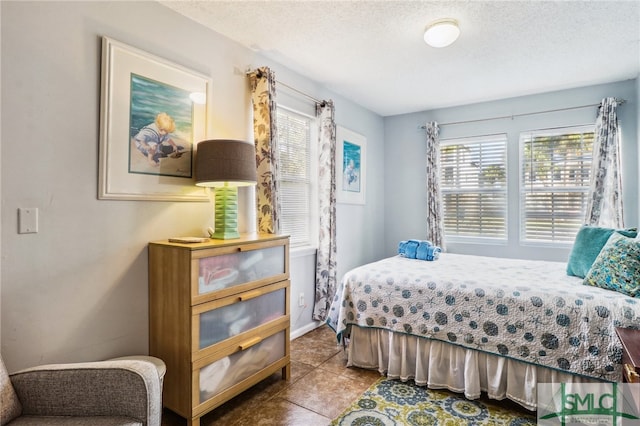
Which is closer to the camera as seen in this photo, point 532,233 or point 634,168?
point 634,168

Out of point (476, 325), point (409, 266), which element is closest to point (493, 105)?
point (409, 266)

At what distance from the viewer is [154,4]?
2.11 m

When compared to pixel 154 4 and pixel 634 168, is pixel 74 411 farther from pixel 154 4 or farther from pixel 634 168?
pixel 634 168

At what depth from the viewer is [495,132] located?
159 inches

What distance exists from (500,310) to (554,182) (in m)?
2.39

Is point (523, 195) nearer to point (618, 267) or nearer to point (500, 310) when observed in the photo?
point (618, 267)

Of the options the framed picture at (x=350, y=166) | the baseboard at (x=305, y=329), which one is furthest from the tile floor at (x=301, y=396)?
the framed picture at (x=350, y=166)

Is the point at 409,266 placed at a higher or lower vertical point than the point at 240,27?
lower

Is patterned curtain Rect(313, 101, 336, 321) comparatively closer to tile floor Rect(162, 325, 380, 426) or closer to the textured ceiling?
the textured ceiling

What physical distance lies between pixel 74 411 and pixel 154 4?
2214 mm

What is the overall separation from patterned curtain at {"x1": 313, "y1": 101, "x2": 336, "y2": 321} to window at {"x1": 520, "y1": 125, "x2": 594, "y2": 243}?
2.24 metres

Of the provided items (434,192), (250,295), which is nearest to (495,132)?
(434,192)

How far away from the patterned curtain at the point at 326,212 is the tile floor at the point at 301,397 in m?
0.63

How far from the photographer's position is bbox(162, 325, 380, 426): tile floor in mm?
1995
